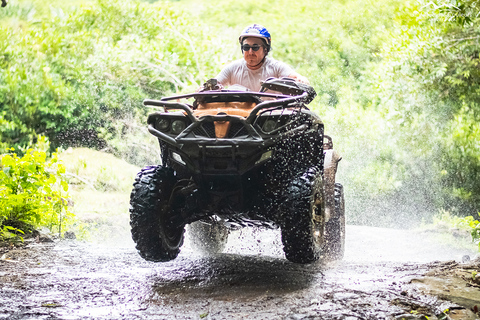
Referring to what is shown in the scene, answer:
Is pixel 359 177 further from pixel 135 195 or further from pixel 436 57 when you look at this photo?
pixel 135 195

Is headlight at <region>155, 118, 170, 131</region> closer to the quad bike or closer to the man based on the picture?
the quad bike

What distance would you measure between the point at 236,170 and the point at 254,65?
1.84 meters

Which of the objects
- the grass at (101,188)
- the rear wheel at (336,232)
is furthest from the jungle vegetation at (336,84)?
the rear wheel at (336,232)

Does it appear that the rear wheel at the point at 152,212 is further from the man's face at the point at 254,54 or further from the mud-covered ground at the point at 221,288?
the man's face at the point at 254,54

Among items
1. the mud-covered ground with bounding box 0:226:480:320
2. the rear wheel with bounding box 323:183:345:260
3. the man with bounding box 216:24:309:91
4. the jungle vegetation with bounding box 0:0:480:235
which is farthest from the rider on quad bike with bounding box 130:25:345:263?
the jungle vegetation with bounding box 0:0:480:235

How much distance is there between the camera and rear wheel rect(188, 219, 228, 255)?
6.64 m

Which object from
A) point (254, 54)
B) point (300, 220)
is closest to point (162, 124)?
point (300, 220)

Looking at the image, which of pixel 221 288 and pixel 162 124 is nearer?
pixel 221 288

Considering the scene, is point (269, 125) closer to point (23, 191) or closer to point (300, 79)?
point (300, 79)

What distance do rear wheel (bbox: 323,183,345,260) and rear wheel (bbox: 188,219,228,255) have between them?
123 centimetres

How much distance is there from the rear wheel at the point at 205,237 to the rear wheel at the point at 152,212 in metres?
1.77

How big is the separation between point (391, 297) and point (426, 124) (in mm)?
11020

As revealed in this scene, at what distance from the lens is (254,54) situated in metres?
5.70

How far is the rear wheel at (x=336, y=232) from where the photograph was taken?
6.39m
